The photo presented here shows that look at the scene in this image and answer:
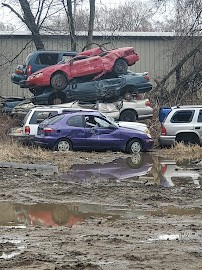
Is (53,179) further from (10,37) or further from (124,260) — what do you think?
(10,37)

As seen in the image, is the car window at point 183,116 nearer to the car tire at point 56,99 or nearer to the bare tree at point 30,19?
the car tire at point 56,99

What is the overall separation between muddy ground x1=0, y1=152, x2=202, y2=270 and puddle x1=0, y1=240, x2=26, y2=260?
0.01m

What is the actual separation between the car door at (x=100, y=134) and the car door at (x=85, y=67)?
26.4 ft

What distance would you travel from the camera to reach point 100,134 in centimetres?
2119

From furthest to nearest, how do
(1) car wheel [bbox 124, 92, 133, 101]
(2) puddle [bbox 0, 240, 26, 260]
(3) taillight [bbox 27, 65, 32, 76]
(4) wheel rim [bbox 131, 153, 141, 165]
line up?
(3) taillight [bbox 27, 65, 32, 76]
(1) car wheel [bbox 124, 92, 133, 101]
(4) wheel rim [bbox 131, 153, 141, 165]
(2) puddle [bbox 0, 240, 26, 260]

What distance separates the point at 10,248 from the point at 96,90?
22121 mm

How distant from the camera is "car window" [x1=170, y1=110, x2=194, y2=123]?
2328 centimetres

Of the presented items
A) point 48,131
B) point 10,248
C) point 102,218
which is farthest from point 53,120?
point 10,248

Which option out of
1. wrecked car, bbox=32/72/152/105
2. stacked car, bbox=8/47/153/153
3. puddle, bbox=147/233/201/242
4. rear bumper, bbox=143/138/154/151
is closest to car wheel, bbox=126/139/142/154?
rear bumper, bbox=143/138/154/151

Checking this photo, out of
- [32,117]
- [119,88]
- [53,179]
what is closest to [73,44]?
[119,88]

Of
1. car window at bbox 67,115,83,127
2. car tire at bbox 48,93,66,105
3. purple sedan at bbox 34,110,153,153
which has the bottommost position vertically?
purple sedan at bbox 34,110,153,153

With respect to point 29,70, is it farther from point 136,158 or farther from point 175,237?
point 175,237

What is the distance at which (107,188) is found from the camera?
517 inches

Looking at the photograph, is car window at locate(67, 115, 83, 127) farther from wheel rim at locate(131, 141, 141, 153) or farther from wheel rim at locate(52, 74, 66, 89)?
wheel rim at locate(52, 74, 66, 89)
